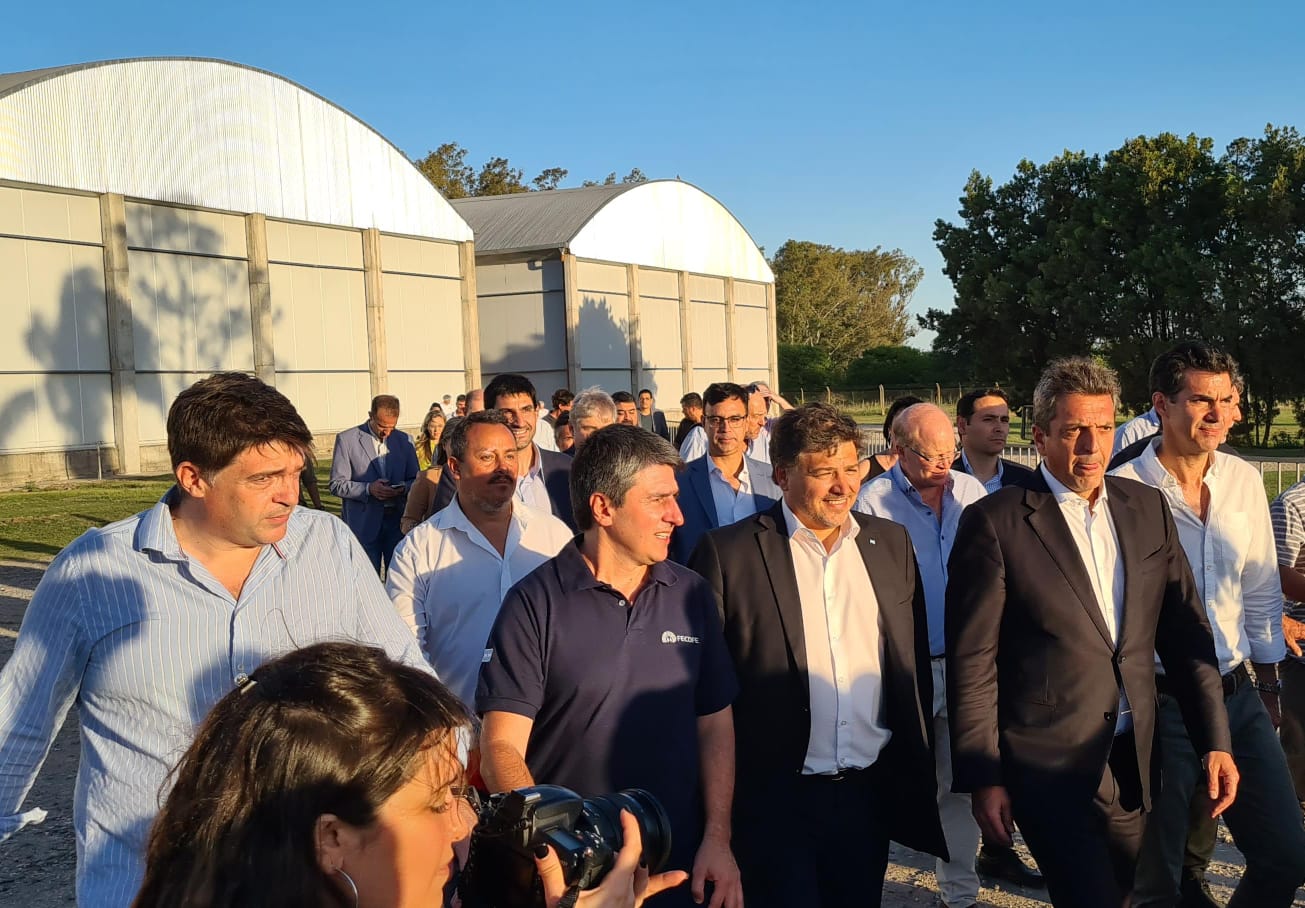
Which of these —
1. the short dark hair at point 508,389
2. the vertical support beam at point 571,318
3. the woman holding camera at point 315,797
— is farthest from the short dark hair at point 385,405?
the vertical support beam at point 571,318

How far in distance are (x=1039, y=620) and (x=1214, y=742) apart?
732mm

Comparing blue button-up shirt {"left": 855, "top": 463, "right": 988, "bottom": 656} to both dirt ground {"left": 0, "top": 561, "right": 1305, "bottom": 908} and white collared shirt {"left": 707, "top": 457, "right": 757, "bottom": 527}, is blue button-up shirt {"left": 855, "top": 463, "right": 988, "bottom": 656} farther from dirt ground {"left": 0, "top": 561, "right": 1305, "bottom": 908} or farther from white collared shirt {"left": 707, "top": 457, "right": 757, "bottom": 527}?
white collared shirt {"left": 707, "top": 457, "right": 757, "bottom": 527}

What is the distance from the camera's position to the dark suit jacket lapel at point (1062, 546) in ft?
12.5

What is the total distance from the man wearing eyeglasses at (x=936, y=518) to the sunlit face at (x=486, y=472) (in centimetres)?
156

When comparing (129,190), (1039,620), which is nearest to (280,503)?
(1039,620)

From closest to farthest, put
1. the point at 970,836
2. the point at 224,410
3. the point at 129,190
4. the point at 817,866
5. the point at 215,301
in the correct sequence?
the point at 224,410, the point at 817,866, the point at 970,836, the point at 129,190, the point at 215,301

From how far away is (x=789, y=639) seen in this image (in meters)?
3.84

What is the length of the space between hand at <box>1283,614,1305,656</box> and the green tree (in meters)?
77.7

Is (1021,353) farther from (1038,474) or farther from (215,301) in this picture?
(1038,474)

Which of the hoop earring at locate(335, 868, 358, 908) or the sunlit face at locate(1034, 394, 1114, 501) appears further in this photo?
the sunlit face at locate(1034, 394, 1114, 501)

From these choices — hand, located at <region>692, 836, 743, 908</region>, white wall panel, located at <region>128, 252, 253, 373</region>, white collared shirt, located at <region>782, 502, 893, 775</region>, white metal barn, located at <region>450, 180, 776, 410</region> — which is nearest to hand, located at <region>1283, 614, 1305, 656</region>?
white collared shirt, located at <region>782, 502, 893, 775</region>

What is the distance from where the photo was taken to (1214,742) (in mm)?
3887

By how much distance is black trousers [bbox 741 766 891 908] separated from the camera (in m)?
3.80

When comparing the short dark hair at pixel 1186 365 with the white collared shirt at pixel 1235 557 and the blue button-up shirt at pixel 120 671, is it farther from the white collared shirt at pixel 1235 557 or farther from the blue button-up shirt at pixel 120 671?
the blue button-up shirt at pixel 120 671
